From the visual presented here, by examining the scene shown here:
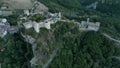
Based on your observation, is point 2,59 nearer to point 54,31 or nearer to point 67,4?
point 54,31

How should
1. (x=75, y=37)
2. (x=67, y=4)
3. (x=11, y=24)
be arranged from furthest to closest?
(x=67, y=4), (x=11, y=24), (x=75, y=37)

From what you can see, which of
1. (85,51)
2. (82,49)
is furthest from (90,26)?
(85,51)

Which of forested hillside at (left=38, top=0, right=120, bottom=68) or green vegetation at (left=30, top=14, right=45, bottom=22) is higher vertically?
green vegetation at (left=30, top=14, right=45, bottom=22)

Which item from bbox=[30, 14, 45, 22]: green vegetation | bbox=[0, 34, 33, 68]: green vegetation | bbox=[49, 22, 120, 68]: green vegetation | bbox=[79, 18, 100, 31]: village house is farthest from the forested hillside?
bbox=[0, 34, 33, 68]: green vegetation

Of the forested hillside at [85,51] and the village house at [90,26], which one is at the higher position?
the village house at [90,26]

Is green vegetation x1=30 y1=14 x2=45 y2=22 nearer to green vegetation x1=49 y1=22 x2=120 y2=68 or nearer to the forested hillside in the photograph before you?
green vegetation x1=49 y1=22 x2=120 y2=68

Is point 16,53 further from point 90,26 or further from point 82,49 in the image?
point 90,26

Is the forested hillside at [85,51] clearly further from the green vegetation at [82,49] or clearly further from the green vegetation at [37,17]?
the green vegetation at [37,17]

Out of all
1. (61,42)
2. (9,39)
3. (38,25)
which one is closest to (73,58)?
(61,42)

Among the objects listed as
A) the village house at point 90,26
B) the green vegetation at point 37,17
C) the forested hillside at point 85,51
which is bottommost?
the forested hillside at point 85,51

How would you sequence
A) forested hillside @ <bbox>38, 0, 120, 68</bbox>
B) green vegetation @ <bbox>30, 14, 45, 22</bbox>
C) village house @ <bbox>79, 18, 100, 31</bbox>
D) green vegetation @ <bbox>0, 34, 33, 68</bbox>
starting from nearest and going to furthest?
green vegetation @ <bbox>0, 34, 33, 68</bbox>, forested hillside @ <bbox>38, 0, 120, 68</bbox>, green vegetation @ <bbox>30, 14, 45, 22</bbox>, village house @ <bbox>79, 18, 100, 31</bbox>

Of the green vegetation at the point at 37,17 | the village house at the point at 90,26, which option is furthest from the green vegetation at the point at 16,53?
the village house at the point at 90,26
